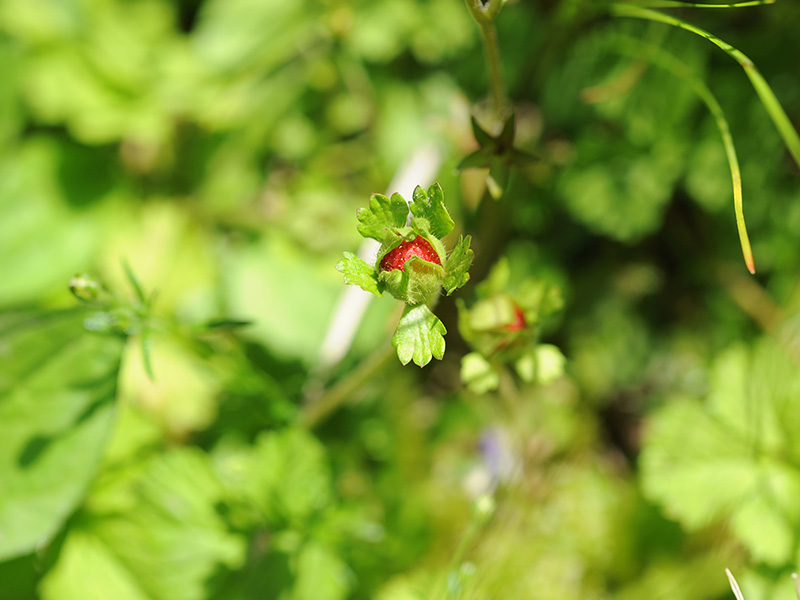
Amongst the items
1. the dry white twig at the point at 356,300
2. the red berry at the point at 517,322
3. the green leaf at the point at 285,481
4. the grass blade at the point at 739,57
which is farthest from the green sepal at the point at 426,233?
the dry white twig at the point at 356,300

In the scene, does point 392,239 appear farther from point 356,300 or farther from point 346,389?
point 356,300

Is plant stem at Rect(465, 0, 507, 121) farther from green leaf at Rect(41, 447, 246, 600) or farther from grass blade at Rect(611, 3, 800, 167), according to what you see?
green leaf at Rect(41, 447, 246, 600)

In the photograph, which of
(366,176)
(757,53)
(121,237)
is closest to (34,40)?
(121,237)

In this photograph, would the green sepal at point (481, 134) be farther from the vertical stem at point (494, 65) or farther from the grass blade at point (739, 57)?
the grass blade at point (739, 57)

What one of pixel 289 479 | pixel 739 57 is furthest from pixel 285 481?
pixel 739 57

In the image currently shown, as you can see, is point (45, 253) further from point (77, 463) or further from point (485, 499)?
point (485, 499)
